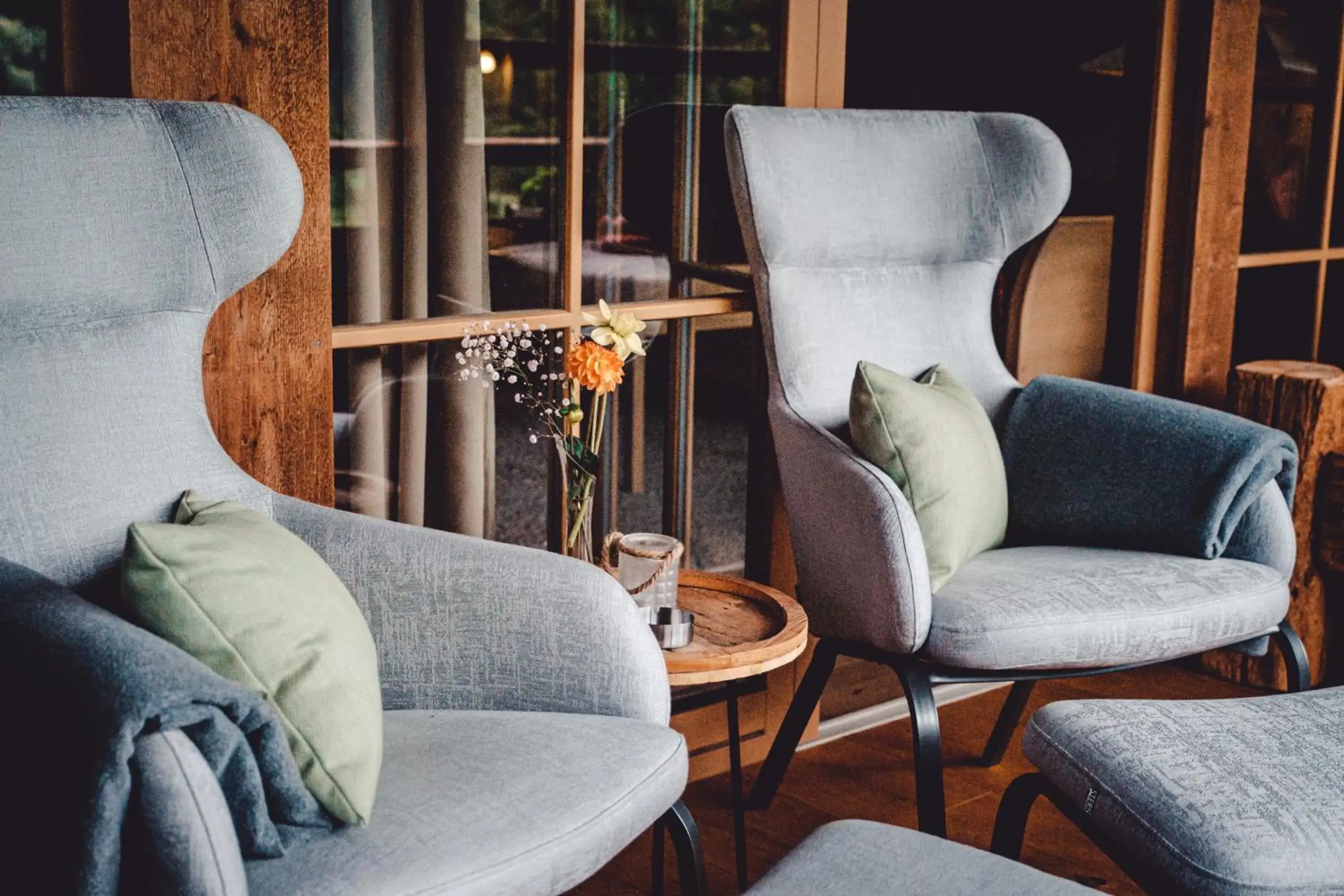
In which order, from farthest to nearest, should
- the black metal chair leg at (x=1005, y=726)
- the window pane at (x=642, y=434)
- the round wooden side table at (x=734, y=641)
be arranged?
1. the black metal chair leg at (x=1005, y=726)
2. the window pane at (x=642, y=434)
3. the round wooden side table at (x=734, y=641)

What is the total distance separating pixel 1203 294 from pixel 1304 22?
74 cm

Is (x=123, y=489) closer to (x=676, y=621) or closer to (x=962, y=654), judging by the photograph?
(x=676, y=621)

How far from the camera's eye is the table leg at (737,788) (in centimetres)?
195

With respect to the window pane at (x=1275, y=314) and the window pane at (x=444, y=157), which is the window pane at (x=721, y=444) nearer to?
the window pane at (x=444, y=157)

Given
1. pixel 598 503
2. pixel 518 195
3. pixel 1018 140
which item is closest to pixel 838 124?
pixel 1018 140

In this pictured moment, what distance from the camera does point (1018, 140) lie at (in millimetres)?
2477

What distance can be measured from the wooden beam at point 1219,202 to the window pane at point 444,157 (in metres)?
1.49

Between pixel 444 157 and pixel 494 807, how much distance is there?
1061 millimetres

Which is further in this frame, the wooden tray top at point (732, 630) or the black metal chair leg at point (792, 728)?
the black metal chair leg at point (792, 728)

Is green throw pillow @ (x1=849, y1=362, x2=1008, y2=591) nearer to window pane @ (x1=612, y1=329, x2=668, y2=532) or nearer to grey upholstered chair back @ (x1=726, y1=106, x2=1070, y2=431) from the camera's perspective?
grey upholstered chair back @ (x1=726, y1=106, x2=1070, y2=431)

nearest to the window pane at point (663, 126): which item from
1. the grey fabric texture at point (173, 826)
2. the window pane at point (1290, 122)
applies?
the grey fabric texture at point (173, 826)

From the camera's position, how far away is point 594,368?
5.98ft

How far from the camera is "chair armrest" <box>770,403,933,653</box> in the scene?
1931 mm

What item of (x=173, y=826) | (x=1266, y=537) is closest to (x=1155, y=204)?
(x=1266, y=537)
